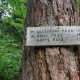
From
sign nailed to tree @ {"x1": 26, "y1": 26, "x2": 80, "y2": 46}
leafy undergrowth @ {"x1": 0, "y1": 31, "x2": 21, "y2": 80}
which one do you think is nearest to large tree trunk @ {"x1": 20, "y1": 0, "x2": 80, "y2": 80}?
sign nailed to tree @ {"x1": 26, "y1": 26, "x2": 80, "y2": 46}

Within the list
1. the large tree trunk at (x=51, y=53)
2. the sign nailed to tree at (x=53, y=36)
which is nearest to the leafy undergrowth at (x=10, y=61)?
the large tree trunk at (x=51, y=53)

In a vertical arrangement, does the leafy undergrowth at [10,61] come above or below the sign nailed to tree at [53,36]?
below

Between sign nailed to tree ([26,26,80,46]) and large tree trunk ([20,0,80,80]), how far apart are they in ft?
0.23

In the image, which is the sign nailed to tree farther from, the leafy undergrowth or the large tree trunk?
the leafy undergrowth

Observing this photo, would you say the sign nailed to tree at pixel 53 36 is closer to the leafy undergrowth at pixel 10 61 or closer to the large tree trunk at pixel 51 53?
the large tree trunk at pixel 51 53

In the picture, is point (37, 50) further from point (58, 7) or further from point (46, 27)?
point (58, 7)

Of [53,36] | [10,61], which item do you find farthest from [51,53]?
[10,61]

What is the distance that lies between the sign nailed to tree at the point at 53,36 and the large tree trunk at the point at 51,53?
7 cm

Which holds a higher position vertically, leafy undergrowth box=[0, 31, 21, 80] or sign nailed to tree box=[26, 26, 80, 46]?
sign nailed to tree box=[26, 26, 80, 46]

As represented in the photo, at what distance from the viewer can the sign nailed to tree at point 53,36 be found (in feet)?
7.72

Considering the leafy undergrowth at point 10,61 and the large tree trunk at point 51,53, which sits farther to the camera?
the leafy undergrowth at point 10,61

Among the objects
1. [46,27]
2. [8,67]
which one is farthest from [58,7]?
[8,67]

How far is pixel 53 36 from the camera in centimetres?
236

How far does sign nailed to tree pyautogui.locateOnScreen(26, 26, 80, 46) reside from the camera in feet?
7.72
